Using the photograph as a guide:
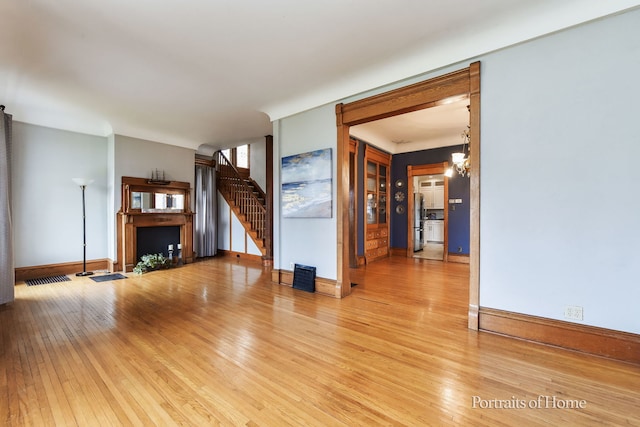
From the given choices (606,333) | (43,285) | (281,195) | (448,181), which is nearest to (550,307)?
(606,333)

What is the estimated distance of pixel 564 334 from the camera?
7.85ft

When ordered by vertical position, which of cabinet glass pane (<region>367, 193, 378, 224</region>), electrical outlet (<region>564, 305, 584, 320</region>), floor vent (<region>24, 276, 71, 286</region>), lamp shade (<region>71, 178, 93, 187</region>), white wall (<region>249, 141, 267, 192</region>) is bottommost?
floor vent (<region>24, 276, 71, 286</region>)

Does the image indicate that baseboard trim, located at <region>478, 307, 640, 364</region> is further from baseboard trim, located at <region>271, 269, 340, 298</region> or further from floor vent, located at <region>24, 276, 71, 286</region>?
floor vent, located at <region>24, 276, 71, 286</region>

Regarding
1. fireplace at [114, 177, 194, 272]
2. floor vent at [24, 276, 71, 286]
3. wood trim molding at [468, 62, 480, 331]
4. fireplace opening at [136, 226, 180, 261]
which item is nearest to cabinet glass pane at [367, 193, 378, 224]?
wood trim molding at [468, 62, 480, 331]

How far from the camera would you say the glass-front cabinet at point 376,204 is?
6.73m

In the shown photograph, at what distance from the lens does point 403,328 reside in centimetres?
287

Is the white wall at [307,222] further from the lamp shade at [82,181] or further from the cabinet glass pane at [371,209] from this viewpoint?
the lamp shade at [82,181]

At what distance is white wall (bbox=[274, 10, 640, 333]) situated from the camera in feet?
7.20

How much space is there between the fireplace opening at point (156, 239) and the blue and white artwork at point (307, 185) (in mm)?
3751

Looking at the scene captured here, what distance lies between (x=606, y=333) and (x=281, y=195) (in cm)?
423

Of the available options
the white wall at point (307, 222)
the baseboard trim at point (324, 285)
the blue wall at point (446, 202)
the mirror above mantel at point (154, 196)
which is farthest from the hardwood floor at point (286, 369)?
the blue wall at point (446, 202)

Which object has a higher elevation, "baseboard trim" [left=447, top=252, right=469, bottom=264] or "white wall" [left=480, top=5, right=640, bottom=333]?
"white wall" [left=480, top=5, right=640, bottom=333]

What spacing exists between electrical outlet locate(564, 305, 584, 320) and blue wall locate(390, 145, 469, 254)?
452 cm

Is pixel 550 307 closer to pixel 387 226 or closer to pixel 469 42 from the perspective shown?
pixel 469 42
